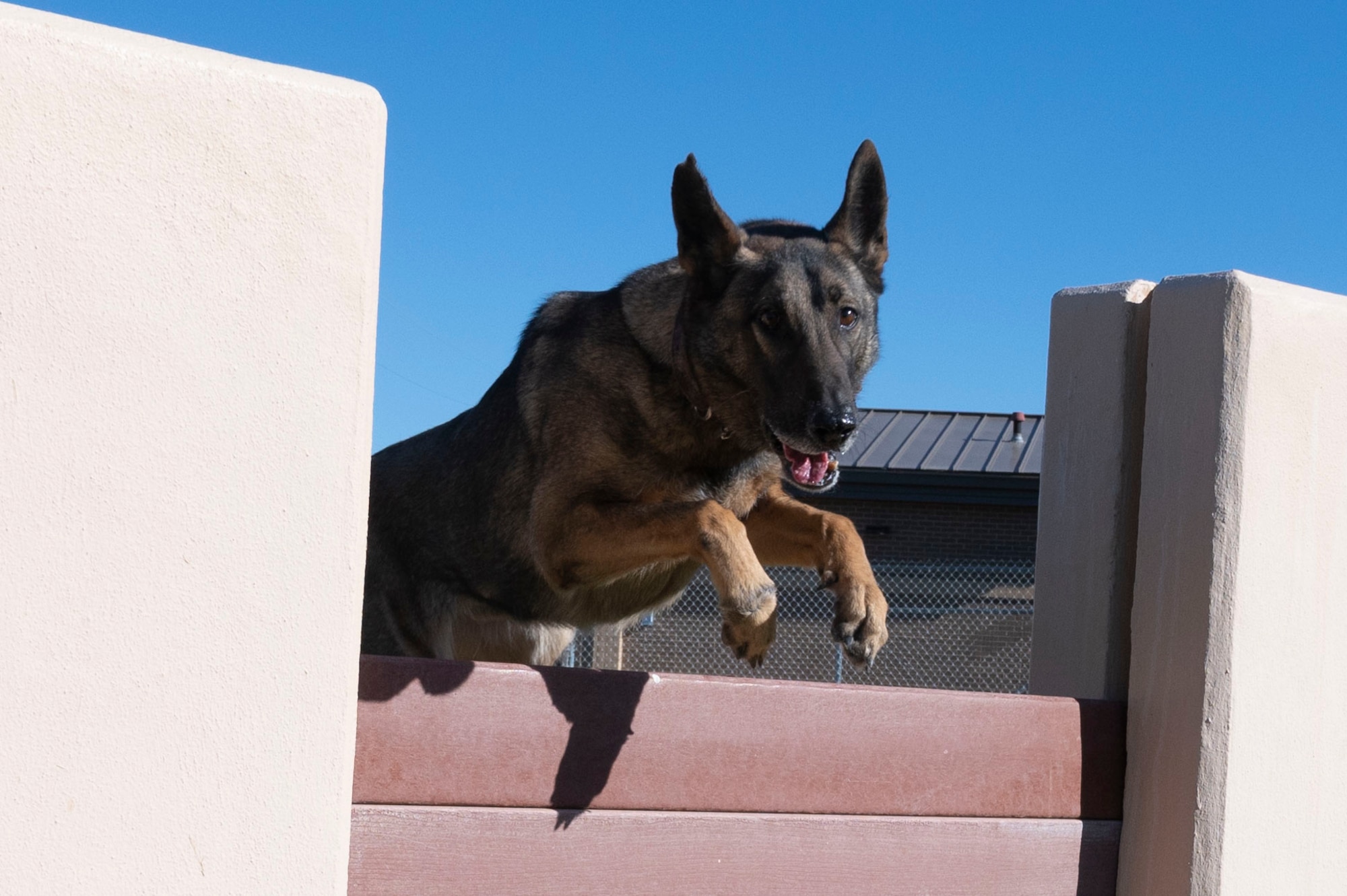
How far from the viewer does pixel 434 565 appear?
4.05 metres

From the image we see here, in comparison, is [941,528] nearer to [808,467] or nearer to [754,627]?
[808,467]

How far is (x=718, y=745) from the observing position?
2713 millimetres

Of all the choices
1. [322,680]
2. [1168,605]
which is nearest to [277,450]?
[322,680]

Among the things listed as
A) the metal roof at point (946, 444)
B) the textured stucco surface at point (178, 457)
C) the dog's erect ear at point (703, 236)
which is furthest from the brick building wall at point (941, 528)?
the textured stucco surface at point (178, 457)

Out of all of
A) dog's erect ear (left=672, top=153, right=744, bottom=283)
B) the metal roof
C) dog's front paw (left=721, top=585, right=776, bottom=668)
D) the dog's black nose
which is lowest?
dog's front paw (left=721, top=585, right=776, bottom=668)

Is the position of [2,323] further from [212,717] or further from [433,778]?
[433,778]

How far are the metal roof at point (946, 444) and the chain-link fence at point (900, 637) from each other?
2.77 meters

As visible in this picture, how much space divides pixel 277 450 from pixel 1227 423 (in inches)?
85.8

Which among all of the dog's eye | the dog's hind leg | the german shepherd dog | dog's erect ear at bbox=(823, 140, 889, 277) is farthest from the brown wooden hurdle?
dog's erect ear at bbox=(823, 140, 889, 277)

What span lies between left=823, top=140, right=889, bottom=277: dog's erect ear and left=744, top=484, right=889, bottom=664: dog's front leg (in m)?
0.76

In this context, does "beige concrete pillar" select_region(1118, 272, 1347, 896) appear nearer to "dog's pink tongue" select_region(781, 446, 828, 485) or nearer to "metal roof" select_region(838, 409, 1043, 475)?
"dog's pink tongue" select_region(781, 446, 828, 485)

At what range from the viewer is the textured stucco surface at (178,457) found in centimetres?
196

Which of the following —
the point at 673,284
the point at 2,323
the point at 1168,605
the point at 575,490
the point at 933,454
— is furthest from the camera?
the point at 933,454

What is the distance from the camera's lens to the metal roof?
17391 mm
